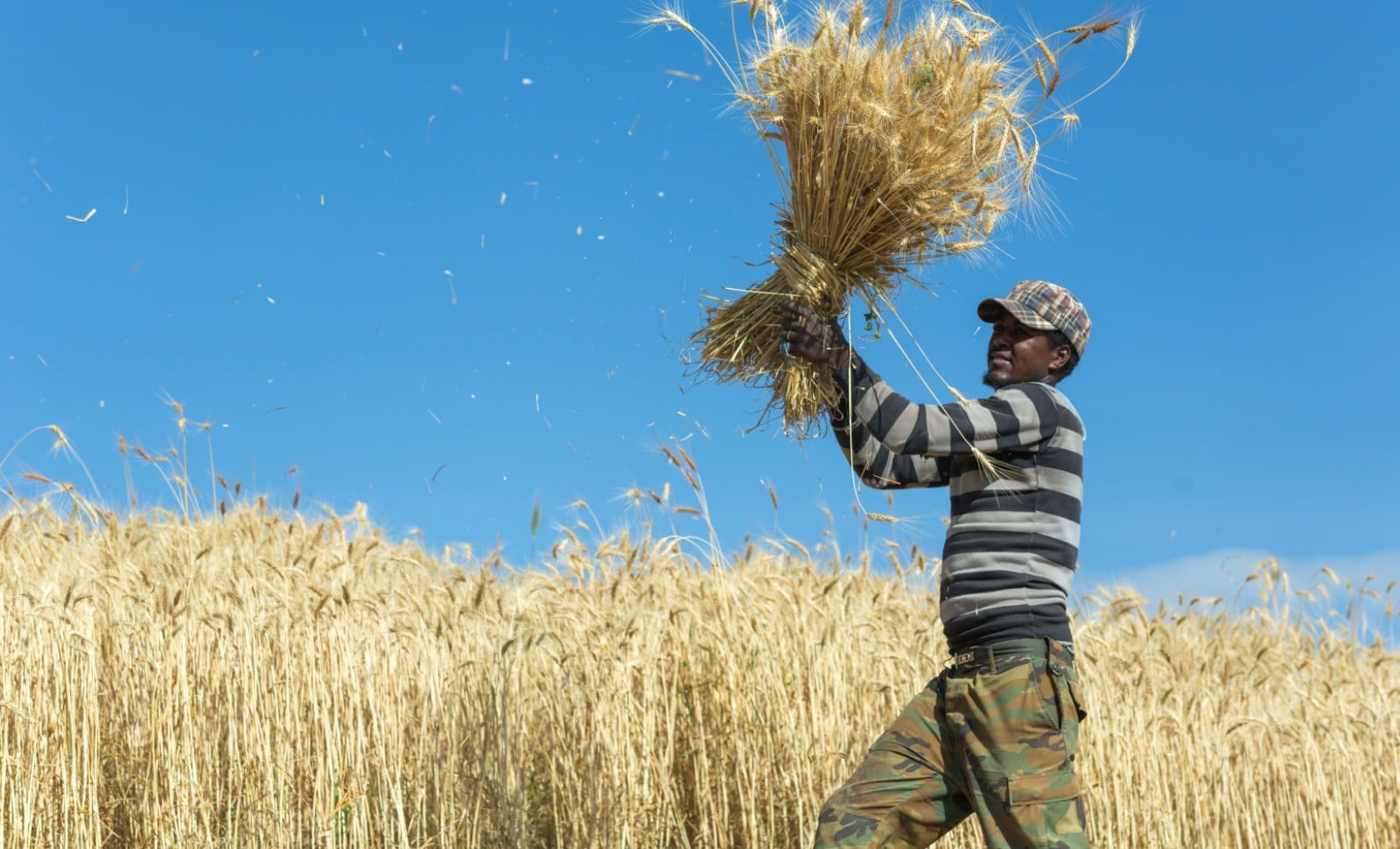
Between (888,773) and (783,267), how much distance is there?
1.32m

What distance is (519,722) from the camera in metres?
4.11

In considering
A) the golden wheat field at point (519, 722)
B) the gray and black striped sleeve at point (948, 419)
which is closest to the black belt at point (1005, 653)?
the gray and black striped sleeve at point (948, 419)

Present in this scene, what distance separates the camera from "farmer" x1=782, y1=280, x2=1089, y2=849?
2.61m

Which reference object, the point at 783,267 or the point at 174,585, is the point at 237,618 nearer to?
the point at 174,585

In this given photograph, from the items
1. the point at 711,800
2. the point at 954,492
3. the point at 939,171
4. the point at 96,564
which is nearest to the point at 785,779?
the point at 711,800

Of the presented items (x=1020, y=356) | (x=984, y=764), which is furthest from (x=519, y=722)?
(x=1020, y=356)

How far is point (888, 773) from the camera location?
2711mm

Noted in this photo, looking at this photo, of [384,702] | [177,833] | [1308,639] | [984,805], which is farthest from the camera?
[1308,639]

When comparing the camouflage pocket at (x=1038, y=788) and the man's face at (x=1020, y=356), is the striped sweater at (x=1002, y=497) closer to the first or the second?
the man's face at (x=1020, y=356)

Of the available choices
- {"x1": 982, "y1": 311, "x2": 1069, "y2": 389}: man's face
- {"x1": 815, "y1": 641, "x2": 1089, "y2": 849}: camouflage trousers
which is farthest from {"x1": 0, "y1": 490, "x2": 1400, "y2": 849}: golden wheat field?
{"x1": 982, "y1": 311, "x2": 1069, "y2": 389}: man's face

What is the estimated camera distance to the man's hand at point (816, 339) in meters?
2.69

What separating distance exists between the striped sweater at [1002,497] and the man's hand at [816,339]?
0.13 feet

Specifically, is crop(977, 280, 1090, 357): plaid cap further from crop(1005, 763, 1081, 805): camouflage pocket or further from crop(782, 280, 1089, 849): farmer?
crop(1005, 763, 1081, 805): camouflage pocket

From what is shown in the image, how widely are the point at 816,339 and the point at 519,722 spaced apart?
84.9 inches
